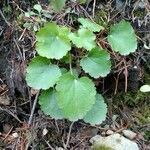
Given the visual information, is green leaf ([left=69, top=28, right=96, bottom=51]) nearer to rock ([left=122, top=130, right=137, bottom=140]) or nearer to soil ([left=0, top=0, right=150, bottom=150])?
soil ([left=0, top=0, right=150, bottom=150])

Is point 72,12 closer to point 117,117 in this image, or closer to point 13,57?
point 13,57

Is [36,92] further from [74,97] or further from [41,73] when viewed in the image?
[74,97]

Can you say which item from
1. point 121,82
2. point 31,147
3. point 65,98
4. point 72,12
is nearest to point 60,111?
point 65,98

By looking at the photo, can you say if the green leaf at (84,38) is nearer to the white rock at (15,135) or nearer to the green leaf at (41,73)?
the green leaf at (41,73)

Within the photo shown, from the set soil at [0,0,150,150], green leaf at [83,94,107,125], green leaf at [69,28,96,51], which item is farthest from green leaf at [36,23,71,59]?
green leaf at [83,94,107,125]

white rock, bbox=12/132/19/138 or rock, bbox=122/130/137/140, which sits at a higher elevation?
white rock, bbox=12/132/19/138

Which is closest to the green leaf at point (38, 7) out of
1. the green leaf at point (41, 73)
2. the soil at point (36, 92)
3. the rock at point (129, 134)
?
the soil at point (36, 92)
